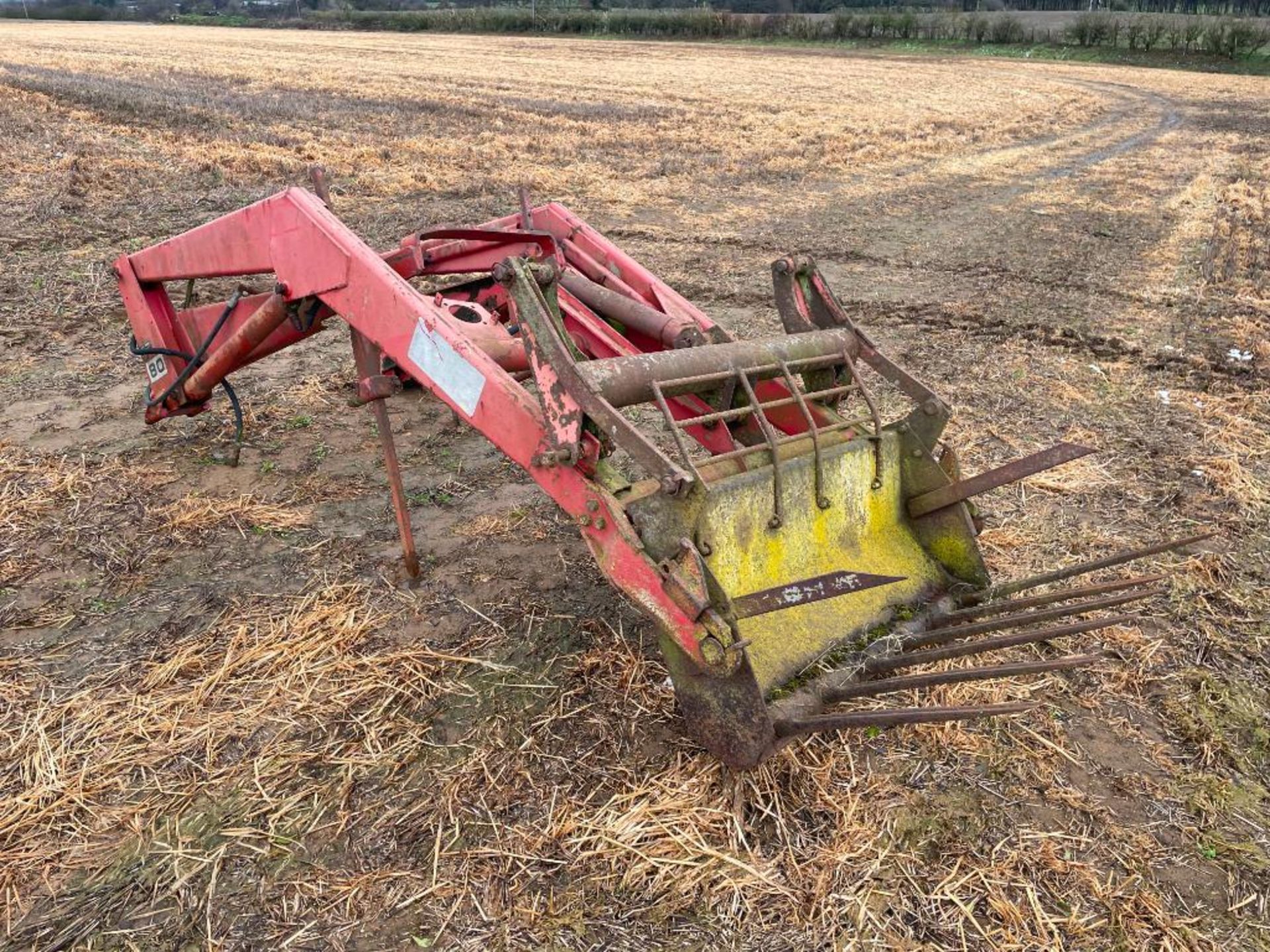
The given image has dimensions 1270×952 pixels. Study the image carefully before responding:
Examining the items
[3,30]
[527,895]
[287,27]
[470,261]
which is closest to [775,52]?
[287,27]

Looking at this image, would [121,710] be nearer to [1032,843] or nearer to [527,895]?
[527,895]

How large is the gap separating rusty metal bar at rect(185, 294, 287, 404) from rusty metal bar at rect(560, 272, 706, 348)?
3.93ft

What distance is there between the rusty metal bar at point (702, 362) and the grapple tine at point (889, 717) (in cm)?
115

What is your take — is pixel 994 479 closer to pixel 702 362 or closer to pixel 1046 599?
pixel 1046 599

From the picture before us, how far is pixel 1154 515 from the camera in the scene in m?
4.64

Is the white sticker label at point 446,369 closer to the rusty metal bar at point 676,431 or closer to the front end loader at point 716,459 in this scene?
the front end loader at point 716,459

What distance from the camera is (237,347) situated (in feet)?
13.1

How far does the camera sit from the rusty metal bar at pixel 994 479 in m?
2.99

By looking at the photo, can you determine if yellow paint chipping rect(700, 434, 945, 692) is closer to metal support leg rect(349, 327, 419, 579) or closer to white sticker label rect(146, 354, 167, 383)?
metal support leg rect(349, 327, 419, 579)

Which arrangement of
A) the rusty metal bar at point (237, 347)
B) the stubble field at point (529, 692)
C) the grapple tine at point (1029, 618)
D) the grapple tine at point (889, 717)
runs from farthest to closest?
the rusty metal bar at point (237, 347) < the grapple tine at point (1029, 618) < the stubble field at point (529, 692) < the grapple tine at point (889, 717)

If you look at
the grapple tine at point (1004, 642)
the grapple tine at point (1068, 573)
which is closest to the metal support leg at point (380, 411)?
the grapple tine at point (1004, 642)

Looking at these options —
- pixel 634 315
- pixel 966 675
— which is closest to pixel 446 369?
pixel 634 315

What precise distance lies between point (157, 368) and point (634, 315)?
2.51 m

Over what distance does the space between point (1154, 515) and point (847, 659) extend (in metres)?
2.63
